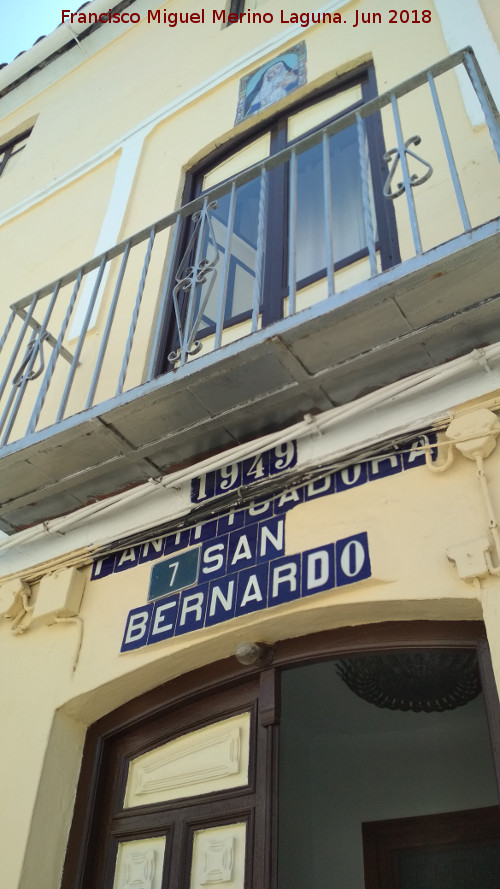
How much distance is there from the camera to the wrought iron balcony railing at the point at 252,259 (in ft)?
9.83

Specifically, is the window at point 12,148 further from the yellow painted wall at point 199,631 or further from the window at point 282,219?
the yellow painted wall at point 199,631

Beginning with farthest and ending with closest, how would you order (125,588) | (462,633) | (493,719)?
(125,588), (462,633), (493,719)

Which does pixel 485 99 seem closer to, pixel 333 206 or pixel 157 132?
pixel 333 206

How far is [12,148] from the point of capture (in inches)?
305

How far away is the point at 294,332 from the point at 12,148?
639 centimetres

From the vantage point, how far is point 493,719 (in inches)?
80.4

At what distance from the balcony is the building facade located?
14 mm

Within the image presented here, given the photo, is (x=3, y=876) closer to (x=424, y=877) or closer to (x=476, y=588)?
(x=476, y=588)

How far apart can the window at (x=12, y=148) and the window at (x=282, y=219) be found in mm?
3235

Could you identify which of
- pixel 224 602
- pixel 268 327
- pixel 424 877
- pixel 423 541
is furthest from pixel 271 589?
pixel 424 877

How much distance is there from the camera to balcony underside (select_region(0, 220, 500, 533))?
2.49 metres

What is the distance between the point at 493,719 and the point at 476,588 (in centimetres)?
36

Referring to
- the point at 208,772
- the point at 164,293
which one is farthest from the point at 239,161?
the point at 208,772

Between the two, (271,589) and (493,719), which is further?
(271,589)
